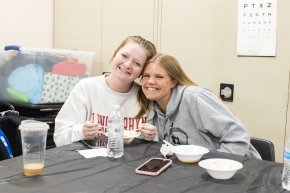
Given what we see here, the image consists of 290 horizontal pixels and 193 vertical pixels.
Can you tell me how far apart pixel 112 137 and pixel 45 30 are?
7.12 ft

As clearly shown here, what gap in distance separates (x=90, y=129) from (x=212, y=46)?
3.94 ft

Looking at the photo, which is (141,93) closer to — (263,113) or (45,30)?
(263,113)

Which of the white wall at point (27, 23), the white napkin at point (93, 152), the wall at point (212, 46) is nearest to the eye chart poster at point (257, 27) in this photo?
the wall at point (212, 46)

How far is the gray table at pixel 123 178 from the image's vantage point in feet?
3.55

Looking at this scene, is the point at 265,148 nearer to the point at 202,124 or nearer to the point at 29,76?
the point at 202,124

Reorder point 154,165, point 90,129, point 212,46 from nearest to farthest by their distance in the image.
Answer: point 154,165, point 90,129, point 212,46

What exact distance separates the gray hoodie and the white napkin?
0.44 m

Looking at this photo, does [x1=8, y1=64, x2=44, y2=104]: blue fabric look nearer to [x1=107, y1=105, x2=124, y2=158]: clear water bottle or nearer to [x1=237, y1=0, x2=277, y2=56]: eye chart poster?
[x1=107, y1=105, x2=124, y2=158]: clear water bottle

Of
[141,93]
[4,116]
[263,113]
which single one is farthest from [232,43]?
[4,116]

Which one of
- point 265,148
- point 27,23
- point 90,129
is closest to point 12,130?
point 90,129

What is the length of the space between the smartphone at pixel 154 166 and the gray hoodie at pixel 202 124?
1.29 ft

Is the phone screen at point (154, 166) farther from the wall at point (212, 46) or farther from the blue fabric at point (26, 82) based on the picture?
the blue fabric at point (26, 82)

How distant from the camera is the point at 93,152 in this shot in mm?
1465

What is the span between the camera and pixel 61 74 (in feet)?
9.06
